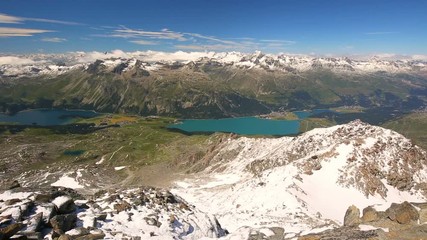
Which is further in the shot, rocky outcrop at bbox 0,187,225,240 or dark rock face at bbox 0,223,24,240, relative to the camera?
rocky outcrop at bbox 0,187,225,240

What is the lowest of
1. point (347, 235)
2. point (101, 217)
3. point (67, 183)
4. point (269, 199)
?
point (67, 183)

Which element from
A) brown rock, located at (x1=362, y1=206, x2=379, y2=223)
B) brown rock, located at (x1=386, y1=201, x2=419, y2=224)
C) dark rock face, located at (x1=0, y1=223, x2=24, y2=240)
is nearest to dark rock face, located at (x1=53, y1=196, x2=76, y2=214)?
dark rock face, located at (x1=0, y1=223, x2=24, y2=240)

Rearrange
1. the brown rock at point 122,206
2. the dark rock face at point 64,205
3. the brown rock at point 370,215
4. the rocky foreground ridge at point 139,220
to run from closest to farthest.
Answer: the rocky foreground ridge at point 139,220, the brown rock at point 370,215, the dark rock face at point 64,205, the brown rock at point 122,206

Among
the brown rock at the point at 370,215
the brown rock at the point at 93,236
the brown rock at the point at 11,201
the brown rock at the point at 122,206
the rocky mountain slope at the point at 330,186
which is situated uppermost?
the brown rock at the point at 370,215

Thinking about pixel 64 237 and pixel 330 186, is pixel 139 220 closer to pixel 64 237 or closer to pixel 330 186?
pixel 64 237

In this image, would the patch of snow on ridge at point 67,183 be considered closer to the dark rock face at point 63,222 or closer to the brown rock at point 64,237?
the dark rock face at point 63,222

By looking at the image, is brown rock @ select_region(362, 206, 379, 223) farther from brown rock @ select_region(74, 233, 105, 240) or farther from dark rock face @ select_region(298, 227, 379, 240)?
brown rock @ select_region(74, 233, 105, 240)

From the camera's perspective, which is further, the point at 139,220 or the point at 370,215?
the point at 139,220

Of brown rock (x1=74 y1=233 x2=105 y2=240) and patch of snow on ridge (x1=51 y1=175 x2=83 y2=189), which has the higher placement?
brown rock (x1=74 y1=233 x2=105 y2=240)

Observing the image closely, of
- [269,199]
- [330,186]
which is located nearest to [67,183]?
[269,199]

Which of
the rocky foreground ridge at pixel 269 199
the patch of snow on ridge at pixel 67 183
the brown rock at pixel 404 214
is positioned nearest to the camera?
the brown rock at pixel 404 214

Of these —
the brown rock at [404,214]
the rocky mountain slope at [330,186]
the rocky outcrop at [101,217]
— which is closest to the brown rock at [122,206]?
the rocky outcrop at [101,217]
